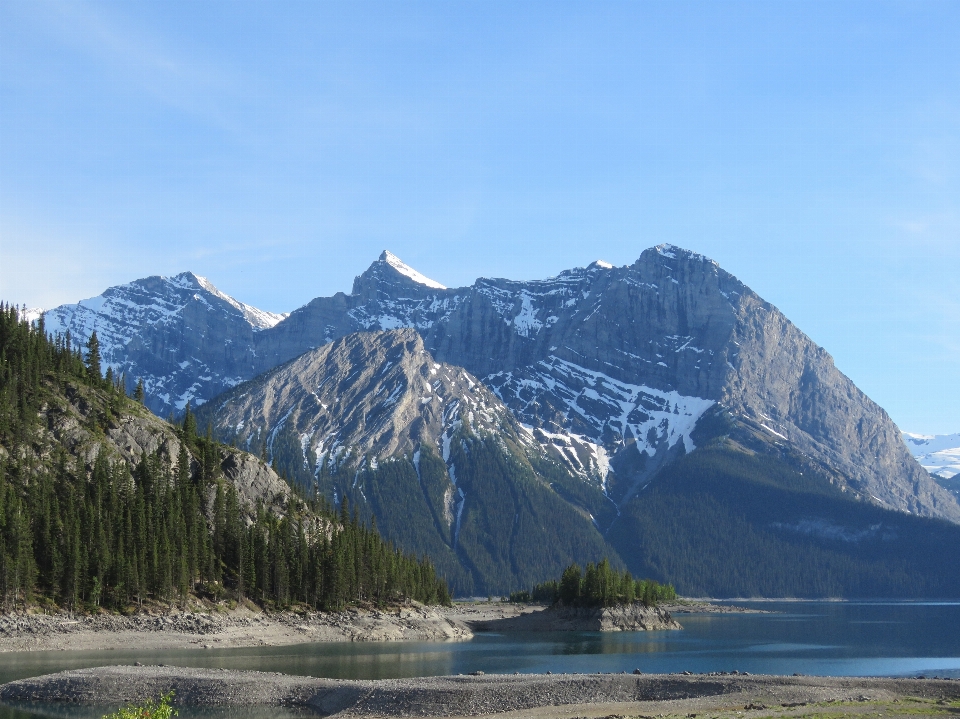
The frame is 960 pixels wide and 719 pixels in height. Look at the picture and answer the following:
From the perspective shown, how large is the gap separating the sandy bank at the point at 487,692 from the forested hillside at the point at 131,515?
155ft

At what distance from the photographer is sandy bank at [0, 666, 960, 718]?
271ft

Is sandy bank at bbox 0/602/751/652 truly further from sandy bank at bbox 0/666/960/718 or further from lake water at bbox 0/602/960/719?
sandy bank at bbox 0/666/960/718

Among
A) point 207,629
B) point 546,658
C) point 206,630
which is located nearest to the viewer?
point 546,658

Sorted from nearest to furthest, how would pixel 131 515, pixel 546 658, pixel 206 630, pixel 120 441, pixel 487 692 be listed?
pixel 487 692 → pixel 546 658 → pixel 206 630 → pixel 131 515 → pixel 120 441

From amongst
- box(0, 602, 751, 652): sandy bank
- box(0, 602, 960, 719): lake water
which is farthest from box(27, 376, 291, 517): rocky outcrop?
box(0, 602, 960, 719): lake water

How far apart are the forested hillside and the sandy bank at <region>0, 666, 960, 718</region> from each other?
47.4 metres

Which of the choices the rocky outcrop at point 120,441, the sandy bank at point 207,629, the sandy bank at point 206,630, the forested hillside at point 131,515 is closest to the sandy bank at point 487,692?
the sandy bank at point 207,629

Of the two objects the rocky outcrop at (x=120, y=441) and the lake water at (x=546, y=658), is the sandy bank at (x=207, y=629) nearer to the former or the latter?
the lake water at (x=546, y=658)

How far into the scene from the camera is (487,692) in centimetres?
8706

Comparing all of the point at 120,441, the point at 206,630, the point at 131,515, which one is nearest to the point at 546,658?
the point at 206,630

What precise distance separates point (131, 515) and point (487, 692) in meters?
84.2

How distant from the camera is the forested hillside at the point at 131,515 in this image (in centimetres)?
14238

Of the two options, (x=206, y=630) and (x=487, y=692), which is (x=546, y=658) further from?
(x=487, y=692)

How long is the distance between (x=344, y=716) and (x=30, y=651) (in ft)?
189
